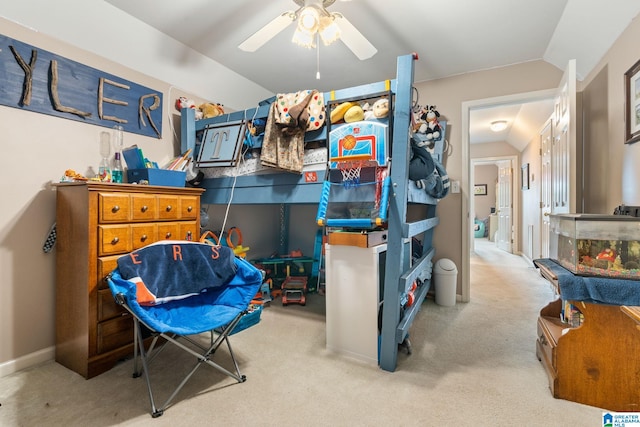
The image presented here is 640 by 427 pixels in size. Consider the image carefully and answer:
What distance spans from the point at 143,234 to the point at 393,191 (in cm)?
164

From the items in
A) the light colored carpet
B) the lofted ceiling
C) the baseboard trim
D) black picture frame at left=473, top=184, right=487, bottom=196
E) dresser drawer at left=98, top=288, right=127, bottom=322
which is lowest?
the light colored carpet

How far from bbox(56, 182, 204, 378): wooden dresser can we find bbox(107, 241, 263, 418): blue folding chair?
0.18 meters

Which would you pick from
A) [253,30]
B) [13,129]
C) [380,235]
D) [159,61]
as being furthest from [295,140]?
A: [13,129]

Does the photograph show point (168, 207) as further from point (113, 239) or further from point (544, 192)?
point (544, 192)

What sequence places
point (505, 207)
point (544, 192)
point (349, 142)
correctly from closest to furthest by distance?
point (349, 142)
point (544, 192)
point (505, 207)

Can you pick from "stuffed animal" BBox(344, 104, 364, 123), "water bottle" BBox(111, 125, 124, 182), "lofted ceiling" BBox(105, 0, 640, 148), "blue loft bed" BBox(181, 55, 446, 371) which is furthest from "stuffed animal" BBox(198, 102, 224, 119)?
"stuffed animal" BBox(344, 104, 364, 123)

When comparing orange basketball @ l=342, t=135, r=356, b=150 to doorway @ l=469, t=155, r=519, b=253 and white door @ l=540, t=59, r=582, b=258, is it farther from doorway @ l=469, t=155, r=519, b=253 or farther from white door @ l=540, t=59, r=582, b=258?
doorway @ l=469, t=155, r=519, b=253

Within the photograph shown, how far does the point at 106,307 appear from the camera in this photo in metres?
1.77

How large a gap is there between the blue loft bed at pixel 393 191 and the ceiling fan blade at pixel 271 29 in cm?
44

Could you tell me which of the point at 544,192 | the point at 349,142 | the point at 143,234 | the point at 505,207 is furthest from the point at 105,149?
the point at 505,207

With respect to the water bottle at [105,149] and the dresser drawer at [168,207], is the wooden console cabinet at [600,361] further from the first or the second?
the water bottle at [105,149]

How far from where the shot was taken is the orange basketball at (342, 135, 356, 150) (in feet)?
6.28

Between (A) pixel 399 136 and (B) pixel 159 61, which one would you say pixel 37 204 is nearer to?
(B) pixel 159 61

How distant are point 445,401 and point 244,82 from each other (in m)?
3.54
